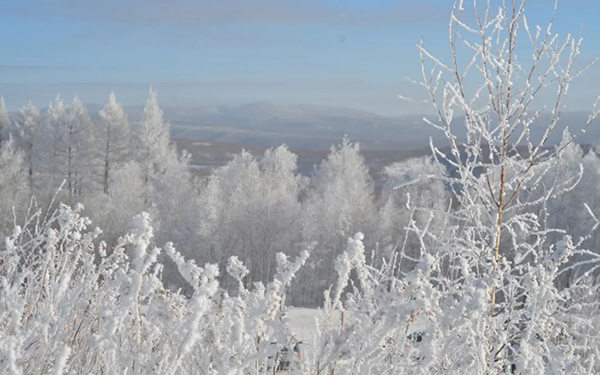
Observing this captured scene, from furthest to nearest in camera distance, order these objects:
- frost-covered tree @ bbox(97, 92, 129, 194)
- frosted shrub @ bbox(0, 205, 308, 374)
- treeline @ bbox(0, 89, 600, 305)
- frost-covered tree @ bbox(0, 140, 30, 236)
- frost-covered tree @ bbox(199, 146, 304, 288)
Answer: frost-covered tree @ bbox(97, 92, 129, 194) → frost-covered tree @ bbox(199, 146, 304, 288) → treeline @ bbox(0, 89, 600, 305) → frost-covered tree @ bbox(0, 140, 30, 236) → frosted shrub @ bbox(0, 205, 308, 374)

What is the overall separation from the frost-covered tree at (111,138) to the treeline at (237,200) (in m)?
0.14

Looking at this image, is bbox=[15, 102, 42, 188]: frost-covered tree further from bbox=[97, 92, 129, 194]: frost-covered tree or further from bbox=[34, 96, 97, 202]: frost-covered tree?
bbox=[97, 92, 129, 194]: frost-covered tree

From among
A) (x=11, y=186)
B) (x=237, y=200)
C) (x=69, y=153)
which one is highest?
(x=69, y=153)

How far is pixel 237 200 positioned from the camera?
33094mm

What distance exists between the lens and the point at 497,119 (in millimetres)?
3930

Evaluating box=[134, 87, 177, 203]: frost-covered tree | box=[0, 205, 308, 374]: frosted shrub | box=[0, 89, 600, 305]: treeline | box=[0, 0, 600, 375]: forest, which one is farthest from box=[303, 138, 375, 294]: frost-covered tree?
box=[0, 205, 308, 374]: frosted shrub

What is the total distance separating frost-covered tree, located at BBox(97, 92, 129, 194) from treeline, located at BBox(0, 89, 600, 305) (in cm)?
14

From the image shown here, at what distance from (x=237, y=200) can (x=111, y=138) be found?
44.4 ft

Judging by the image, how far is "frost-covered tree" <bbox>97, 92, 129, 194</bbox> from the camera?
42.3m

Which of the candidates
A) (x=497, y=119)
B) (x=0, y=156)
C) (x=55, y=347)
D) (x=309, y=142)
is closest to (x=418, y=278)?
(x=55, y=347)

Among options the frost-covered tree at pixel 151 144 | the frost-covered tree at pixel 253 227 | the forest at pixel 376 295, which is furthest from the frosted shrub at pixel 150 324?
the frost-covered tree at pixel 151 144

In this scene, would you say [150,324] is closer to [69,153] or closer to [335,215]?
[335,215]

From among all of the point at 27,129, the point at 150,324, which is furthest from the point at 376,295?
the point at 27,129

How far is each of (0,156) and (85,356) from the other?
38772mm
